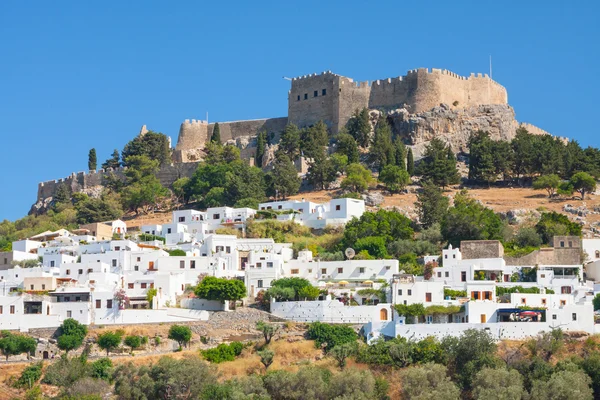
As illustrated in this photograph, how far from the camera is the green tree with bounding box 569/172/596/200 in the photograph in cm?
7294

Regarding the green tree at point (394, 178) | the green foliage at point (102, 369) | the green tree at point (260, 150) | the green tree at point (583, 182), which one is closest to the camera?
the green foliage at point (102, 369)

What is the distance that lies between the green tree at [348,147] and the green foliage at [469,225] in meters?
15.4

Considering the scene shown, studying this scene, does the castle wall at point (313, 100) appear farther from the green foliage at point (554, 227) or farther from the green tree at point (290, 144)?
the green foliage at point (554, 227)

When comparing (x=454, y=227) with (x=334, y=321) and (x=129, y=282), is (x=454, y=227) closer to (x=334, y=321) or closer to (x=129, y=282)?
(x=334, y=321)

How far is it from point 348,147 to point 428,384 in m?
35.5

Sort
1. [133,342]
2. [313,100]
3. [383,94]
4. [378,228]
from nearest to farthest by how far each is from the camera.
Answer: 1. [133,342]
2. [378,228]
3. [383,94]
4. [313,100]

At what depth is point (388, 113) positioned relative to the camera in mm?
84500

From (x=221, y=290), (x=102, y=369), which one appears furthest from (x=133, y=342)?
(x=221, y=290)

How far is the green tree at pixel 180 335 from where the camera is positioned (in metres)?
51.8

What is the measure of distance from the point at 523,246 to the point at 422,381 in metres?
17.8

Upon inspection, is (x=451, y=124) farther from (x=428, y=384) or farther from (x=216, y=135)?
(x=428, y=384)

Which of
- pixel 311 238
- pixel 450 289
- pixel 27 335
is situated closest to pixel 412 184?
pixel 311 238

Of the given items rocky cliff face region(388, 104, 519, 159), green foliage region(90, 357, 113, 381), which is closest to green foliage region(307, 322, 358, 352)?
green foliage region(90, 357, 113, 381)

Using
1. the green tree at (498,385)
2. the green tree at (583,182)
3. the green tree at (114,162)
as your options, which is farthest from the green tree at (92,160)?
the green tree at (498,385)
